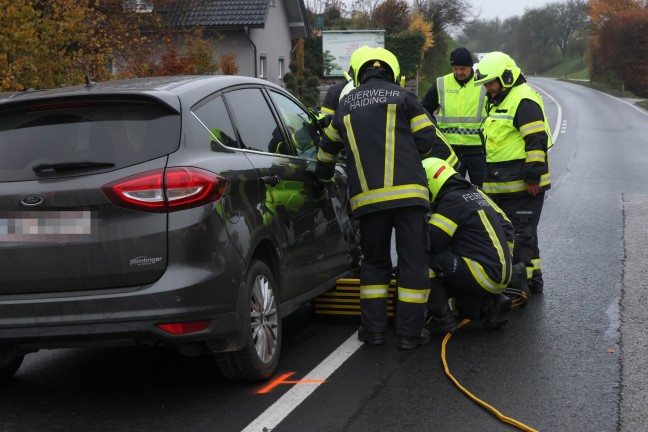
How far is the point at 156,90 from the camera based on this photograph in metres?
4.71

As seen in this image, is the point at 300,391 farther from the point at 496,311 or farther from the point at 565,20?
the point at 565,20

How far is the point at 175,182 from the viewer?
440cm

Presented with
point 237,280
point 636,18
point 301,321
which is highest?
point 636,18

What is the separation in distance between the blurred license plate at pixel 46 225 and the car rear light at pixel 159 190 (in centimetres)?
18

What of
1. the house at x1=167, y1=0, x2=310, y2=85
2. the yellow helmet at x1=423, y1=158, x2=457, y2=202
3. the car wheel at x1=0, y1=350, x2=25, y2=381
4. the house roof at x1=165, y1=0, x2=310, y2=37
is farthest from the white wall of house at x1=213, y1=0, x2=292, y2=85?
the car wheel at x1=0, y1=350, x2=25, y2=381

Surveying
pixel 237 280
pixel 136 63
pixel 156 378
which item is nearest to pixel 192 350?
pixel 237 280

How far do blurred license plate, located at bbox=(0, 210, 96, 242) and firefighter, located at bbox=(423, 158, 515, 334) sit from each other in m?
2.52

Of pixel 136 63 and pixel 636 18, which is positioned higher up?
pixel 636 18

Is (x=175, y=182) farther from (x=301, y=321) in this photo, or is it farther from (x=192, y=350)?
(x=301, y=321)

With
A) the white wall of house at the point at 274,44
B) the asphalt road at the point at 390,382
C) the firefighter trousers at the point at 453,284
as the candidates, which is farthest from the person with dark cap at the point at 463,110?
the white wall of house at the point at 274,44

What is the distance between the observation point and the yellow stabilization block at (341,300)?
6.56 metres

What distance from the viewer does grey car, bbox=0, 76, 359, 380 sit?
14.3 ft

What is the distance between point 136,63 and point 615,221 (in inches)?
456

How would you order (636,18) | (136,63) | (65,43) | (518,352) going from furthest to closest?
(636,18) → (136,63) → (65,43) → (518,352)
